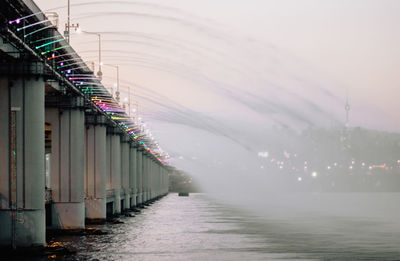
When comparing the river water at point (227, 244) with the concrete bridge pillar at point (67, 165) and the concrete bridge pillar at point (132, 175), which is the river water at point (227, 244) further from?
the concrete bridge pillar at point (132, 175)

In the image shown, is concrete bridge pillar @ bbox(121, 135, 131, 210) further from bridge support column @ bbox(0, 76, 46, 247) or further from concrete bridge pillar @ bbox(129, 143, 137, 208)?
bridge support column @ bbox(0, 76, 46, 247)

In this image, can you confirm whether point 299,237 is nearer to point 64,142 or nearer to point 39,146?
point 64,142

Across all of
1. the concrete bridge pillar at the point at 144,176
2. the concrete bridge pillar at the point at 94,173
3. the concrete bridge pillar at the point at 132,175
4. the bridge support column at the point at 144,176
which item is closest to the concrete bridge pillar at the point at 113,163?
the concrete bridge pillar at the point at 94,173

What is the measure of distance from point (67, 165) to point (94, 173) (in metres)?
13.9

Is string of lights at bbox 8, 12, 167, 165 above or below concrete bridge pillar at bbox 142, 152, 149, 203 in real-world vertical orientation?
above

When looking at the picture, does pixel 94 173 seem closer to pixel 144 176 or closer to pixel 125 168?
pixel 125 168

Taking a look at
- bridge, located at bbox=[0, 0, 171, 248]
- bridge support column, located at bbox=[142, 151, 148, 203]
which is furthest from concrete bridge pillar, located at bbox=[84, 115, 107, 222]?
bridge support column, located at bbox=[142, 151, 148, 203]

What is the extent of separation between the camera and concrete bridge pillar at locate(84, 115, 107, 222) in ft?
250

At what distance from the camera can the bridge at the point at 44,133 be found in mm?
43469

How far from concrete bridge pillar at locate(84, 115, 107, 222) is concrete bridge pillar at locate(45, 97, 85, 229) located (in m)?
13.5

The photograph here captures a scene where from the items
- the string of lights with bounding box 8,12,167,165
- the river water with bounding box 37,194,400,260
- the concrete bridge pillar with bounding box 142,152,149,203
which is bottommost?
the river water with bounding box 37,194,400,260

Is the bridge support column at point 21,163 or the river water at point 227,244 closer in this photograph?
the bridge support column at point 21,163

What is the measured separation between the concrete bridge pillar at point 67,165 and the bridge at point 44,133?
9 cm

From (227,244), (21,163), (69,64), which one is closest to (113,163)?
(227,244)
